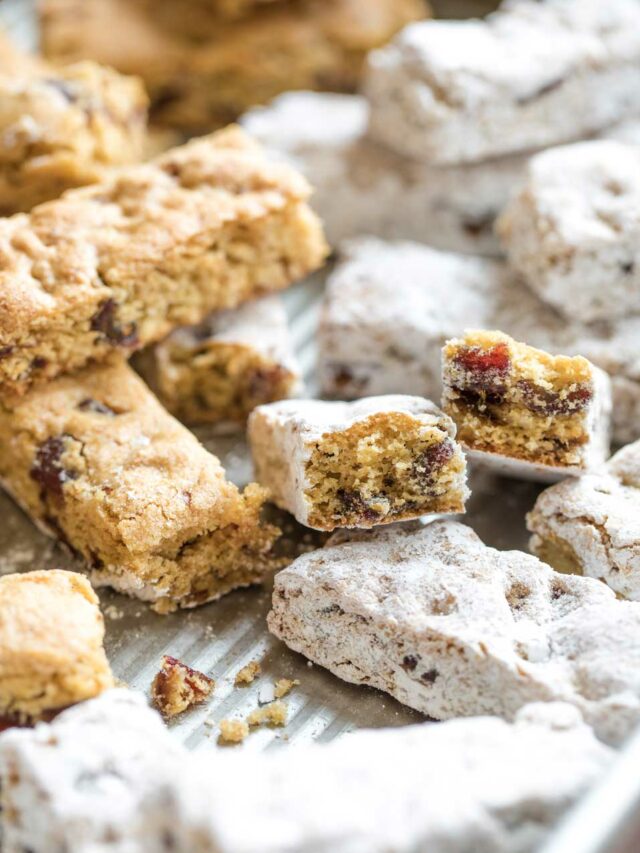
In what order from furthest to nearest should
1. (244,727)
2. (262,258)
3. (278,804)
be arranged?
(262,258)
(244,727)
(278,804)

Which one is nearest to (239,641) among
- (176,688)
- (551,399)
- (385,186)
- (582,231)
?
(176,688)

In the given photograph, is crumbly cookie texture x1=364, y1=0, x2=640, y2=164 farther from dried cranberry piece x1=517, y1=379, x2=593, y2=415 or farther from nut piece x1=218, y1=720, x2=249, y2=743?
nut piece x1=218, y1=720, x2=249, y2=743

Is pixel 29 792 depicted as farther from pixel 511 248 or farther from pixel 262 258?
pixel 511 248

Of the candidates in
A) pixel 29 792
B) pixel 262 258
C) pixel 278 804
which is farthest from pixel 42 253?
pixel 278 804

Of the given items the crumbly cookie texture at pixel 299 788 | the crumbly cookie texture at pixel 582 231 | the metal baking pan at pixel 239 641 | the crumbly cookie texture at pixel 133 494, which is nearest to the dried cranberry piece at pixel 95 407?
the crumbly cookie texture at pixel 133 494

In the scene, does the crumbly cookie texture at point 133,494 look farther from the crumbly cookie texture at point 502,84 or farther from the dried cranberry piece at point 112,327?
the crumbly cookie texture at point 502,84

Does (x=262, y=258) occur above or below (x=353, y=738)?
above
